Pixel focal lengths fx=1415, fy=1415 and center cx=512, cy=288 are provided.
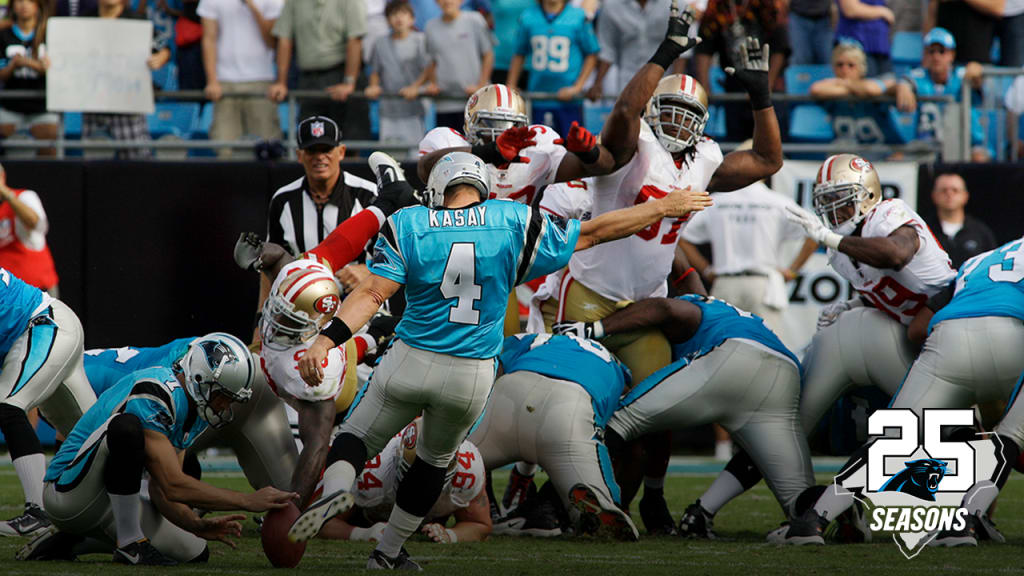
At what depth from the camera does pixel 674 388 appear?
6.75 meters

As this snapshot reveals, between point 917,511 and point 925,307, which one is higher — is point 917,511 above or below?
below

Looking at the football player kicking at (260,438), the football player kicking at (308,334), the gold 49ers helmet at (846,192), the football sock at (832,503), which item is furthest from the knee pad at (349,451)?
the gold 49ers helmet at (846,192)

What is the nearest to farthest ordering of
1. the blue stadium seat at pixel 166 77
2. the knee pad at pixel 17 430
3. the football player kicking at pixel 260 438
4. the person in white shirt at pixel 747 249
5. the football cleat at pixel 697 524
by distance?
the football player kicking at pixel 260 438 → the knee pad at pixel 17 430 → the football cleat at pixel 697 524 → the person in white shirt at pixel 747 249 → the blue stadium seat at pixel 166 77

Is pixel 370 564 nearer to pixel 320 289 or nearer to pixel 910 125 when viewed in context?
pixel 320 289

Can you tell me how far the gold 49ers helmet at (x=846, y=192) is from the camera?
6.94 m

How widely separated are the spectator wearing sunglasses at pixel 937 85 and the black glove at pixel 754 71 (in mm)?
3764

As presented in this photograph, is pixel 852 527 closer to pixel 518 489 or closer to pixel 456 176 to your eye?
pixel 518 489

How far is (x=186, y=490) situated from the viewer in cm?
516

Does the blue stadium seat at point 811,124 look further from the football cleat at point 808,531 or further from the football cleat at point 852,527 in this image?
the football cleat at point 808,531

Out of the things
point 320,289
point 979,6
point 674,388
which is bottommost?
point 674,388

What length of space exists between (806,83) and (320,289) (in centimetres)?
693

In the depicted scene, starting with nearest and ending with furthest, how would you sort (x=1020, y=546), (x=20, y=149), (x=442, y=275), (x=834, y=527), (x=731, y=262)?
(x=442, y=275)
(x=1020, y=546)
(x=834, y=527)
(x=731, y=262)
(x=20, y=149)

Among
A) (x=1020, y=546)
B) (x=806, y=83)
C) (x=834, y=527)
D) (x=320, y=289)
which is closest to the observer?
(x=320, y=289)

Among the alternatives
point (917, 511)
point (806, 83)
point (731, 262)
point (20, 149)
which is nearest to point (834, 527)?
point (917, 511)
